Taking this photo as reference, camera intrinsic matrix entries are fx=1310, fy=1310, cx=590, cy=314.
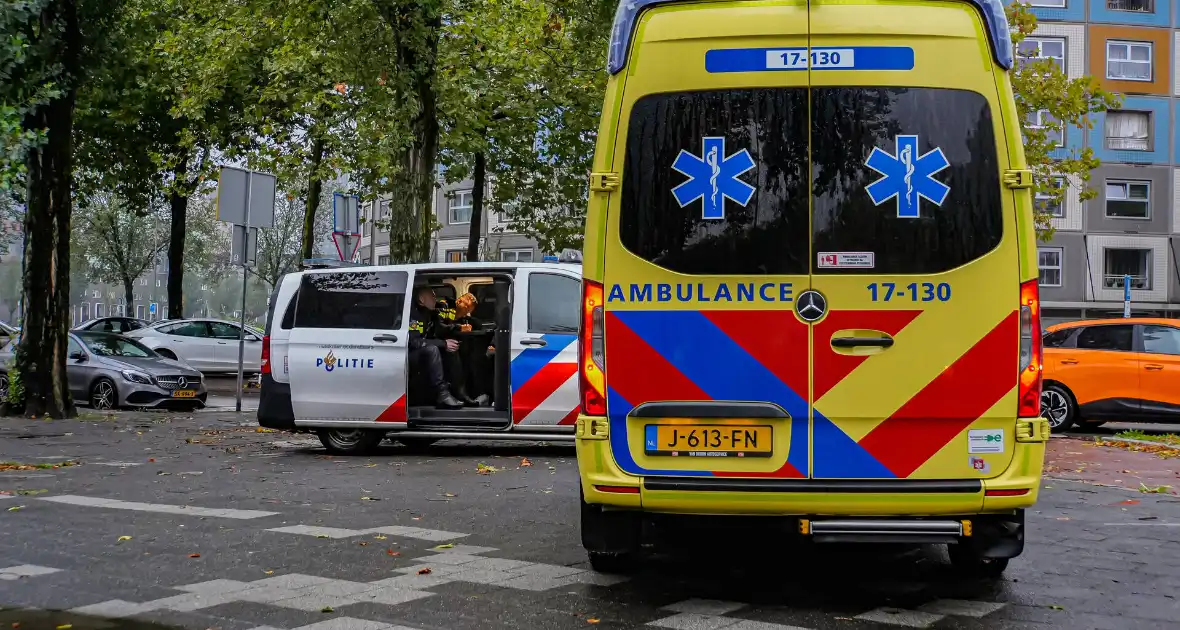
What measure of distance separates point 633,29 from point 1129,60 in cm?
4637

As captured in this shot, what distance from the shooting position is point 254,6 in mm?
20281

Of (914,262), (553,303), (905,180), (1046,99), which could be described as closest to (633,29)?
(905,180)

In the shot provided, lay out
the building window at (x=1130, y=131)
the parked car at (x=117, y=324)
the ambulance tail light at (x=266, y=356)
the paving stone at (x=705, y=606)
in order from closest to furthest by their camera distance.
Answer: the paving stone at (x=705, y=606) < the ambulance tail light at (x=266, y=356) < the parked car at (x=117, y=324) < the building window at (x=1130, y=131)

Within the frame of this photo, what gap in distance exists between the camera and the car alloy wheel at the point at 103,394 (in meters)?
21.0

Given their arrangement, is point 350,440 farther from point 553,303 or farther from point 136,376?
point 136,376

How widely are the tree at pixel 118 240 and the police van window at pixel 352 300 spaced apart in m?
43.2

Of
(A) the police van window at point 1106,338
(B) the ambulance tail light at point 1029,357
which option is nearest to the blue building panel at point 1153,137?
(A) the police van window at point 1106,338

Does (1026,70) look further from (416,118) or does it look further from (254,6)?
(254,6)

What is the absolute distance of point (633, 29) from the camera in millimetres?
5645

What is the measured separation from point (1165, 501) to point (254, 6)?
50.6 feet

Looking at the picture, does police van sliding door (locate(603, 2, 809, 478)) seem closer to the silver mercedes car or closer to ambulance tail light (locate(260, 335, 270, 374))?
ambulance tail light (locate(260, 335, 270, 374))

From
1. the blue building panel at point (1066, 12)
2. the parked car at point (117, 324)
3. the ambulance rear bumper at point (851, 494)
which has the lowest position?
the ambulance rear bumper at point (851, 494)

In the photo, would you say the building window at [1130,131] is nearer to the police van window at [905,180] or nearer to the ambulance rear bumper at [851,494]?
the police van window at [905,180]

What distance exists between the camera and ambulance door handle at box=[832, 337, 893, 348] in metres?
5.44
